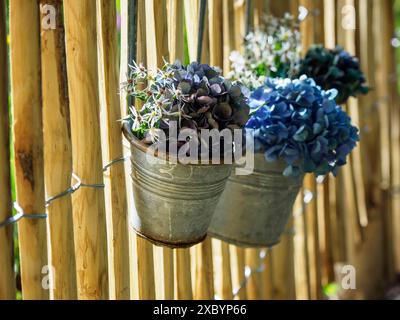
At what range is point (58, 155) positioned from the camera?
1.46 meters

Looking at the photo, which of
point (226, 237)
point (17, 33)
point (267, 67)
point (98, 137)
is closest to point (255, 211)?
point (226, 237)

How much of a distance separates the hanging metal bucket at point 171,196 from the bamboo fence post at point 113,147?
61 millimetres

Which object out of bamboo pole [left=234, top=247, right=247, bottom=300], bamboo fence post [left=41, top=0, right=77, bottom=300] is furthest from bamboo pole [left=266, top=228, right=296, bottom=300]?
bamboo fence post [left=41, top=0, right=77, bottom=300]

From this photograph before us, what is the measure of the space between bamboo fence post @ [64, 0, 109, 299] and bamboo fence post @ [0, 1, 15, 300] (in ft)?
0.63

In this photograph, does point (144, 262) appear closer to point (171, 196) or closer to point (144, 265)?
point (144, 265)

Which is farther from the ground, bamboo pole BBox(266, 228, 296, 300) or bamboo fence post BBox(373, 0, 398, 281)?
bamboo fence post BBox(373, 0, 398, 281)

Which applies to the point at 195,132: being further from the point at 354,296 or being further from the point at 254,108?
the point at 354,296

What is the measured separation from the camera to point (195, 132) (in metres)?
1.41

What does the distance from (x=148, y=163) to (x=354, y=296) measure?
90.9 inches

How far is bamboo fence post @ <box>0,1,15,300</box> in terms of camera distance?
132cm

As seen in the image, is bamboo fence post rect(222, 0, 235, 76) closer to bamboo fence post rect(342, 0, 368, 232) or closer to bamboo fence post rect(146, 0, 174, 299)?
bamboo fence post rect(146, 0, 174, 299)

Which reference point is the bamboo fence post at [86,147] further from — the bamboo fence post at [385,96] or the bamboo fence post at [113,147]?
the bamboo fence post at [385,96]

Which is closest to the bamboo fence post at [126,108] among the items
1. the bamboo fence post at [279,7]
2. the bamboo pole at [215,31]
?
the bamboo pole at [215,31]

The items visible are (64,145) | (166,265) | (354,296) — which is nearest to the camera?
(64,145)
